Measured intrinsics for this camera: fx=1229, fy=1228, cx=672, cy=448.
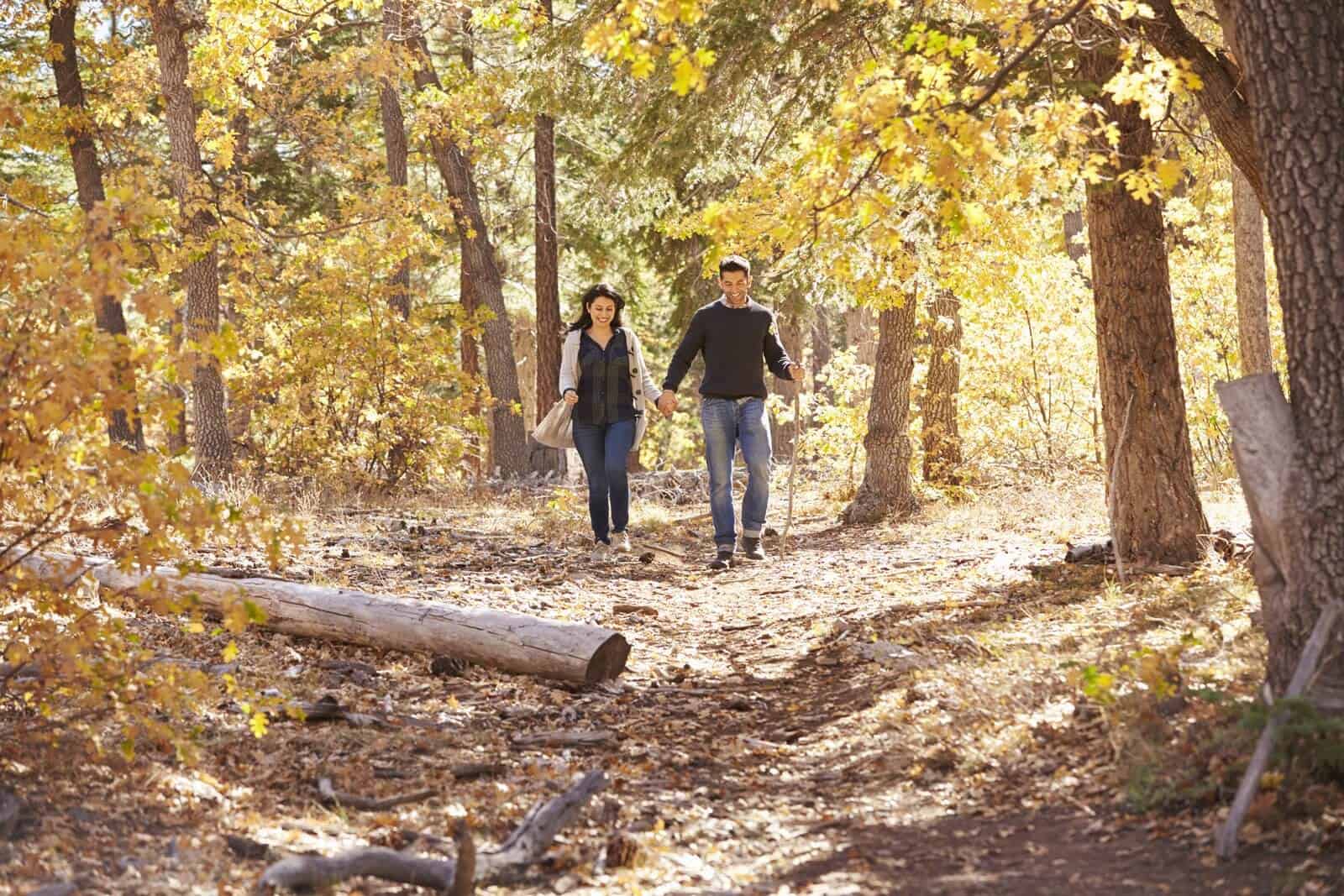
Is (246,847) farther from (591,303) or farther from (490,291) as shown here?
(490,291)

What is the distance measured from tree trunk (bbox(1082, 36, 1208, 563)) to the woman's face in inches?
149

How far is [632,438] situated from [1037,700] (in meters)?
5.28

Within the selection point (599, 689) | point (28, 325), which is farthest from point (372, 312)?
point (28, 325)

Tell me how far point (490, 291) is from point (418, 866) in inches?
578

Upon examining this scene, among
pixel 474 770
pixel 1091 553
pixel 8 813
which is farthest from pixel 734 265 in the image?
pixel 8 813

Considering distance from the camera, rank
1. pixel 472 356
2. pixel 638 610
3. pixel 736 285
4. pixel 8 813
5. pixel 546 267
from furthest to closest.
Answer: pixel 472 356 → pixel 546 267 → pixel 736 285 → pixel 638 610 → pixel 8 813

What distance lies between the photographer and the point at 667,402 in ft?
30.5

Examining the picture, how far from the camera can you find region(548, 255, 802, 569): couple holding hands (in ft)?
30.8

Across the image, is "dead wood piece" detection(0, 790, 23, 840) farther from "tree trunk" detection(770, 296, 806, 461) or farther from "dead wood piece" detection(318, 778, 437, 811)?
"tree trunk" detection(770, 296, 806, 461)

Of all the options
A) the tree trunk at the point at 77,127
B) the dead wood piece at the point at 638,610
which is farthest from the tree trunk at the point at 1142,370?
the tree trunk at the point at 77,127

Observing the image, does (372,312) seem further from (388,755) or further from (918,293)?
(388,755)

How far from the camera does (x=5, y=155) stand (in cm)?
1959

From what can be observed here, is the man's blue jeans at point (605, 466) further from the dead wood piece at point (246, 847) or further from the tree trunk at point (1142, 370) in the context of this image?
the dead wood piece at point (246, 847)

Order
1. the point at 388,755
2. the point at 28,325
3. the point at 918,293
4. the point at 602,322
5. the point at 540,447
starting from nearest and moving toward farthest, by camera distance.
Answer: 1. the point at 28,325
2. the point at 388,755
3. the point at 602,322
4. the point at 918,293
5. the point at 540,447
